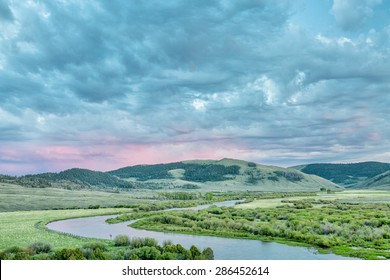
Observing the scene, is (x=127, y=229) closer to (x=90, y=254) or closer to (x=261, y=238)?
(x=261, y=238)

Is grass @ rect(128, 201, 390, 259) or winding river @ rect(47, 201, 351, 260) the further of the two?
grass @ rect(128, 201, 390, 259)

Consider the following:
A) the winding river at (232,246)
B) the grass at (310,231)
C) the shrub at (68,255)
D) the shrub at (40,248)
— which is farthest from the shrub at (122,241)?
the grass at (310,231)

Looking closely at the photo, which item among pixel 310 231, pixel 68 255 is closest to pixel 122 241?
pixel 68 255

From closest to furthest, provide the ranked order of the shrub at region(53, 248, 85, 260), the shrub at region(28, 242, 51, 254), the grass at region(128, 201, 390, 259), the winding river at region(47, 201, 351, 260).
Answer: the shrub at region(53, 248, 85, 260), the shrub at region(28, 242, 51, 254), the winding river at region(47, 201, 351, 260), the grass at region(128, 201, 390, 259)

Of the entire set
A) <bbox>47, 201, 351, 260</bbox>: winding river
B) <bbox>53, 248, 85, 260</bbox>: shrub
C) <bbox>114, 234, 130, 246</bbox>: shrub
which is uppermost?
<bbox>53, 248, 85, 260</bbox>: shrub

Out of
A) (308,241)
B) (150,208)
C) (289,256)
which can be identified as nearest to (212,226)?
(308,241)

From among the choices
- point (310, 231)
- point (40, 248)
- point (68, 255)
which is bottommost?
point (40, 248)

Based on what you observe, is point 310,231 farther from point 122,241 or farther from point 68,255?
point 68,255

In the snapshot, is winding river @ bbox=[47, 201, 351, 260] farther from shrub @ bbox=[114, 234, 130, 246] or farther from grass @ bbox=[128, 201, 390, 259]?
shrub @ bbox=[114, 234, 130, 246]

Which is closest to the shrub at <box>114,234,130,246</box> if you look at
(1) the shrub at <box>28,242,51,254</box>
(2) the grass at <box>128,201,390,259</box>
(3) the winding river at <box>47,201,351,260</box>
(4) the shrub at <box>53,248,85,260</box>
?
(3) the winding river at <box>47,201,351,260</box>

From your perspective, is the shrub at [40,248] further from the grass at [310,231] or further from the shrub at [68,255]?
the grass at [310,231]

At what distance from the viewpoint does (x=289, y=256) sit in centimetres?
4219

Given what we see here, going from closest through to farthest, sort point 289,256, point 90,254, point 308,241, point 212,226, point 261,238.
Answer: point 90,254, point 289,256, point 308,241, point 261,238, point 212,226
